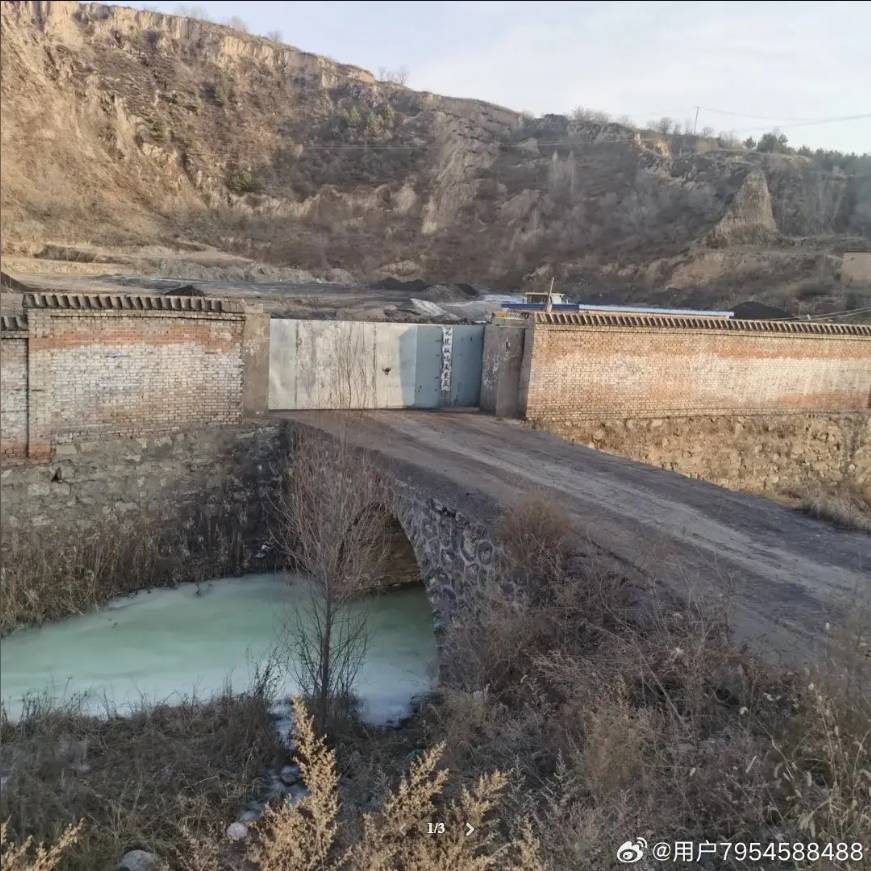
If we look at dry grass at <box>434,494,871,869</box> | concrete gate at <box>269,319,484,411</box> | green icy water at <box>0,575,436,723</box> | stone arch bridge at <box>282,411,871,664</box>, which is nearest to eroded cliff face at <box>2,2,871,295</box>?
concrete gate at <box>269,319,484,411</box>

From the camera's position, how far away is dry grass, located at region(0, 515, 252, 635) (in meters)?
8.90

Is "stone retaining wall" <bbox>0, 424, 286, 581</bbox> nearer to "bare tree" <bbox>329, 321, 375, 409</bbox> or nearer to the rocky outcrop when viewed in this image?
"bare tree" <bbox>329, 321, 375, 409</bbox>

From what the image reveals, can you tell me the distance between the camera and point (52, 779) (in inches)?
208

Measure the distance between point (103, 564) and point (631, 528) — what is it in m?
6.73

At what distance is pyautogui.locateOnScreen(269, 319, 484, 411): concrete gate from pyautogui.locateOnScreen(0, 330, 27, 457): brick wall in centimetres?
333

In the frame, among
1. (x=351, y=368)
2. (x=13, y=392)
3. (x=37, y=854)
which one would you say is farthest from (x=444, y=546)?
(x=13, y=392)

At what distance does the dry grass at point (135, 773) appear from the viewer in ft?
15.0

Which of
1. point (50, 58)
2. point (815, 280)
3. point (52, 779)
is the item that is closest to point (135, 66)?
point (50, 58)

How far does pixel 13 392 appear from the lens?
29.6 feet

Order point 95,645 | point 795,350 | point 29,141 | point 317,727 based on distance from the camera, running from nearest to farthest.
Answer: point 317,727
point 95,645
point 795,350
point 29,141

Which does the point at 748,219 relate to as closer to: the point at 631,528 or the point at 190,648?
the point at 631,528

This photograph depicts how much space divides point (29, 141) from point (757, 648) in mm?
38416

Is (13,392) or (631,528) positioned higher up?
(13,392)

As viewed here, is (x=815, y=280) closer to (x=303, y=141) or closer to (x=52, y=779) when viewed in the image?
(x=52, y=779)
